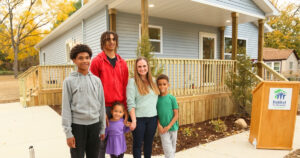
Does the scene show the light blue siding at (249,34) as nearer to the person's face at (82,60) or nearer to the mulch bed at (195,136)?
the mulch bed at (195,136)

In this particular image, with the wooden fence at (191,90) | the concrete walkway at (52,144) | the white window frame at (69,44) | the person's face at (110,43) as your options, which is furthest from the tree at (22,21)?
the person's face at (110,43)

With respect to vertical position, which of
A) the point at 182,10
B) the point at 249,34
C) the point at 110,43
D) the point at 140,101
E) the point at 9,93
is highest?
the point at 182,10

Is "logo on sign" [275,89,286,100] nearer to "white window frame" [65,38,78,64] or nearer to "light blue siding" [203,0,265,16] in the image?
"light blue siding" [203,0,265,16]

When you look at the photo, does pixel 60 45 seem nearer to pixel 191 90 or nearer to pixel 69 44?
pixel 69 44

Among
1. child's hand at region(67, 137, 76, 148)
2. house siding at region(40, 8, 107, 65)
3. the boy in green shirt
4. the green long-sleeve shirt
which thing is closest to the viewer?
child's hand at region(67, 137, 76, 148)

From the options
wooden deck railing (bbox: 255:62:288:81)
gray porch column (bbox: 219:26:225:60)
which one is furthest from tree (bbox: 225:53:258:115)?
gray porch column (bbox: 219:26:225:60)

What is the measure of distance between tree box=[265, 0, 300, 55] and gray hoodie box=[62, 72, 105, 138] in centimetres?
2878

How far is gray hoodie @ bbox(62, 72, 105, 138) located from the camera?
1854mm

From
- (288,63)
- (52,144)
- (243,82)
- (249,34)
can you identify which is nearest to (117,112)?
(52,144)

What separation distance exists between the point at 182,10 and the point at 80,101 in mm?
6062

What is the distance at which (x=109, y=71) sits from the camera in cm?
225

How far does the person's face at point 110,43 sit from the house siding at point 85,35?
4.99m

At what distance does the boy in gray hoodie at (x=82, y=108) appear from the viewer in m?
1.86

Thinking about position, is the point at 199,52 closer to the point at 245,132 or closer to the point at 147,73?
the point at 245,132
